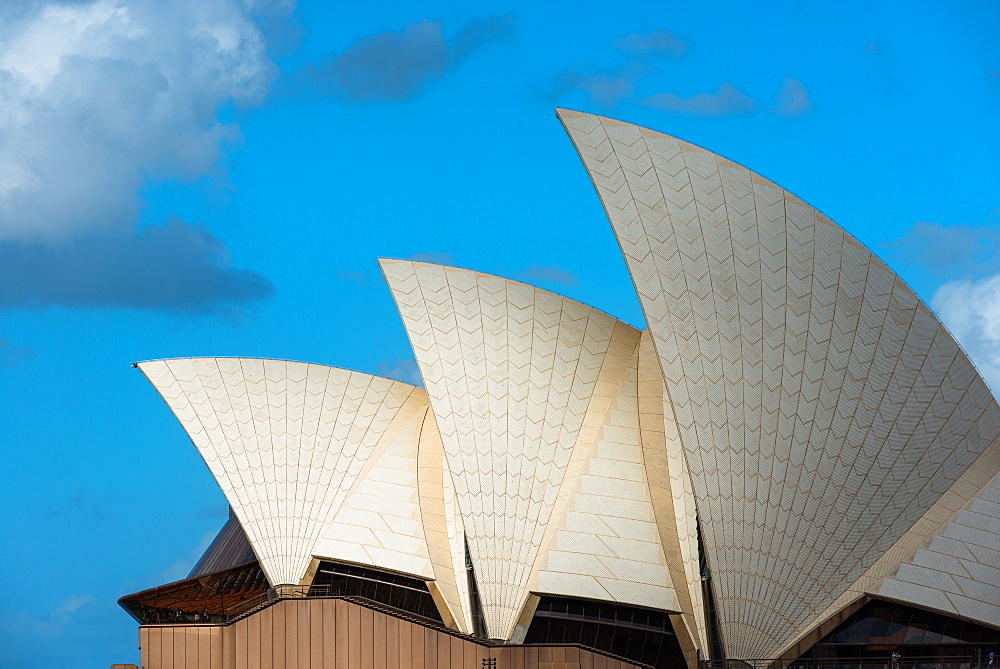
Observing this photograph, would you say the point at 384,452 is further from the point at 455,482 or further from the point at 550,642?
the point at 550,642

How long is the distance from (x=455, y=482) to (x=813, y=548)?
1085 cm

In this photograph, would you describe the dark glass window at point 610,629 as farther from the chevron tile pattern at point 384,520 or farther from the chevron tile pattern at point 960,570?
the chevron tile pattern at point 960,570

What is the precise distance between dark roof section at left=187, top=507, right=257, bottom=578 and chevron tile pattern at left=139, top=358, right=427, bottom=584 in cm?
489

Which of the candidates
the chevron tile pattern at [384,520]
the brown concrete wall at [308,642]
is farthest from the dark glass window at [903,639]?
the chevron tile pattern at [384,520]

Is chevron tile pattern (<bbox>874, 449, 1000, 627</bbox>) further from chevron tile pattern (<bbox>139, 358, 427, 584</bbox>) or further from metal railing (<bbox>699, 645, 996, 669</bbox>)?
chevron tile pattern (<bbox>139, 358, 427, 584</bbox>)

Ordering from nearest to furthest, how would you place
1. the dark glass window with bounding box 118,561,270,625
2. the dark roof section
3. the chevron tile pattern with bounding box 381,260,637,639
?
the chevron tile pattern with bounding box 381,260,637,639 < the dark glass window with bounding box 118,561,270,625 < the dark roof section

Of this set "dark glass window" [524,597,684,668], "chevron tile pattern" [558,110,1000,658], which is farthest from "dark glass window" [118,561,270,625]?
"chevron tile pattern" [558,110,1000,658]

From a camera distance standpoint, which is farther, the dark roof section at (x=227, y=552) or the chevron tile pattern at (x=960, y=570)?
the dark roof section at (x=227, y=552)

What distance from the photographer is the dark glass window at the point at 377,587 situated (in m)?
36.8

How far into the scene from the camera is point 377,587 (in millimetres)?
37438

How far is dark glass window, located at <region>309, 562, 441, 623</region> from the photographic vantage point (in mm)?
36812

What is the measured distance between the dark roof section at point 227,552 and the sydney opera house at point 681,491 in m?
7.24

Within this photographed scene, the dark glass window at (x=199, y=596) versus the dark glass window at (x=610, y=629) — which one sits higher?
the dark glass window at (x=199, y=596)

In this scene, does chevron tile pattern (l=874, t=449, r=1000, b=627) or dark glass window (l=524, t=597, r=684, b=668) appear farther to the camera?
dark glass window (l=524, t=597, r=684, b=668)
